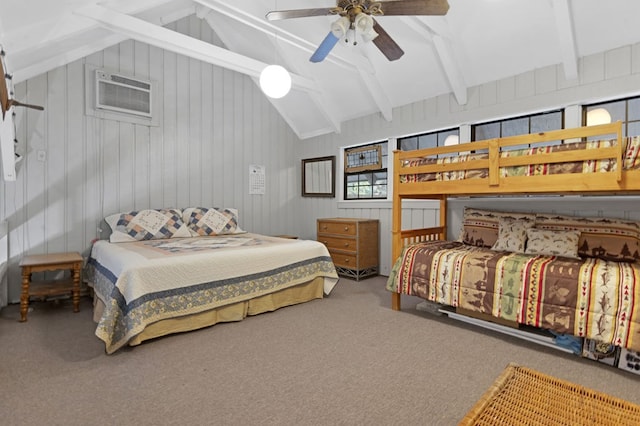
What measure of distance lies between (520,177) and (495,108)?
4.57 ft

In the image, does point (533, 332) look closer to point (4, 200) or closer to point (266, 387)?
point (266, 387)

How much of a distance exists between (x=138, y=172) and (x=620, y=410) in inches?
189

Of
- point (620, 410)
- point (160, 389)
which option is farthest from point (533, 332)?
point (160, 389)

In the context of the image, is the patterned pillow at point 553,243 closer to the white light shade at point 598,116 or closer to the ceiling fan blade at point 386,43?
the white light shade at point 598,116

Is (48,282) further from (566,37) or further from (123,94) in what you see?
(566,37)

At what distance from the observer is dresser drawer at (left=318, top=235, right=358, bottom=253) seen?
4.57 metres

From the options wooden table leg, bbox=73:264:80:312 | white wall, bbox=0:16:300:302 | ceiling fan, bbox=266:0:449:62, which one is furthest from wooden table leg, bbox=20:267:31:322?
ceiling fan, bbox=266:0:449:62

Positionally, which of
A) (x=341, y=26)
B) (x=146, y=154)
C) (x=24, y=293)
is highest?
(x=341, y=26)

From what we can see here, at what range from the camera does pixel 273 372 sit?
2.10m

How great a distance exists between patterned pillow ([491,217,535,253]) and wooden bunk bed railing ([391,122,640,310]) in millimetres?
562

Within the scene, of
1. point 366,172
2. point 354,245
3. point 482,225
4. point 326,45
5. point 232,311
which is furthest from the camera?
point 366,172

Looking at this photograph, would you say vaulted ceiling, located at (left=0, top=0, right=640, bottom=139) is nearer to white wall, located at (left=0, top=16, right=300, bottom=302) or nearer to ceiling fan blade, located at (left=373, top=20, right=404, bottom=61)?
white wall, located at (left=0, top=16, right=300, bottom=302)

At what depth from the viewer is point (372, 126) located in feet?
16.2

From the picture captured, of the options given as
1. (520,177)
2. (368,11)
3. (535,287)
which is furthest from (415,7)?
(535,287)
